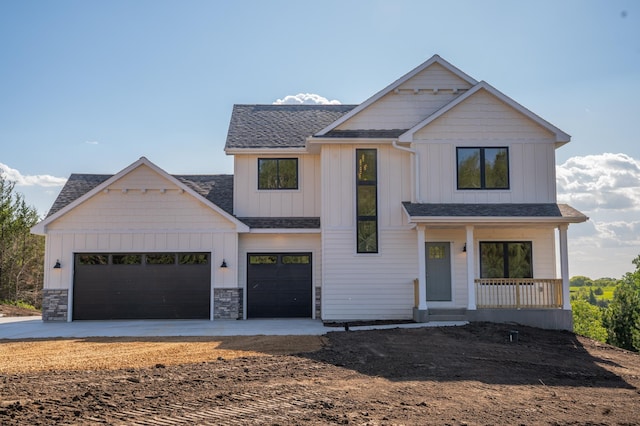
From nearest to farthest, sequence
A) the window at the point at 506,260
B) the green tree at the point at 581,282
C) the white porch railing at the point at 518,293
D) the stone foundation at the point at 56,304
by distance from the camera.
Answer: the white porch railing at the point at 518,293 < the window at the point at 506,260 < the stone foundation at the point at 56,304 < the green tree at the point at 581,282

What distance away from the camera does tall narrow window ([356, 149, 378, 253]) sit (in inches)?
637

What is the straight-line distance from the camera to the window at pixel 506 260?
53.4 ft

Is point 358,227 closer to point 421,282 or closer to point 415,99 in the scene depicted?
point 421,282

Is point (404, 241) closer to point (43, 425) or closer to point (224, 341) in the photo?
point (224, 341)

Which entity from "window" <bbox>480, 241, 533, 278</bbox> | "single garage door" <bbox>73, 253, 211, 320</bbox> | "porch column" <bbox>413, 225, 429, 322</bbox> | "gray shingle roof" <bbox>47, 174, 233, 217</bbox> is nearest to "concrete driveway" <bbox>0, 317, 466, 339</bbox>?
"porch column" <bbox>413, 225, 429, 322</bbox>

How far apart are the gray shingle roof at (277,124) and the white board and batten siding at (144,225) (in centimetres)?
257

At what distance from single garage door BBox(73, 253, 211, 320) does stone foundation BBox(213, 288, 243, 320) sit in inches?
10.3

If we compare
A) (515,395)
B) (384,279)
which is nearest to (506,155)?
(384,279)

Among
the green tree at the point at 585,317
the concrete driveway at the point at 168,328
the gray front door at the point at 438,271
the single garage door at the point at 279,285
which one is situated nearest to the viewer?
the concrete driveway at the point at 168,328

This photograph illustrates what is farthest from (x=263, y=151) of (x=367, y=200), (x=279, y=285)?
(x=279, y=285)

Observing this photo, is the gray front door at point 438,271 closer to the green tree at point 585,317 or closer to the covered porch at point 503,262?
the covered porch at point 503,262

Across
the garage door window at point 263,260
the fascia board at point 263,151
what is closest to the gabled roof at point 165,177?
the garage door window at point 263,260

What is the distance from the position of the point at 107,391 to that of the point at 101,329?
781cm

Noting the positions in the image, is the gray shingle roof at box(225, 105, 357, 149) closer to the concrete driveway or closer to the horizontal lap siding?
the horizontal lap siding
